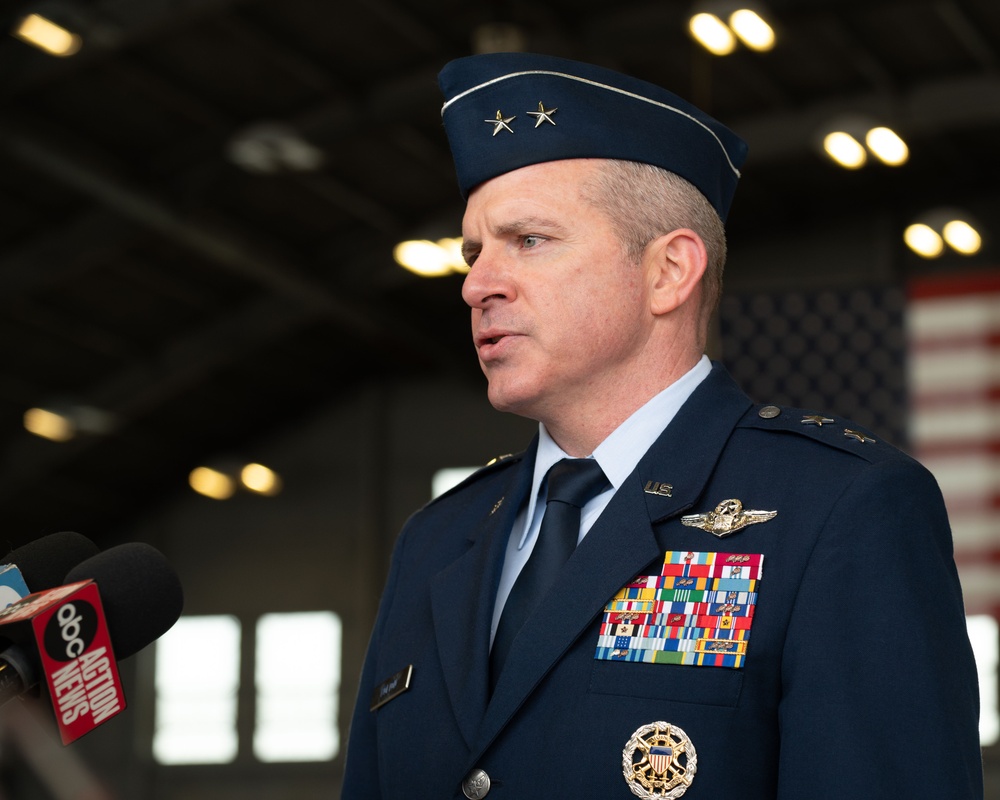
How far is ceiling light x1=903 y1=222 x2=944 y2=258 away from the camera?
14961 mm

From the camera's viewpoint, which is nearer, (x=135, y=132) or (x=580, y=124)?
(x=580, y=124)

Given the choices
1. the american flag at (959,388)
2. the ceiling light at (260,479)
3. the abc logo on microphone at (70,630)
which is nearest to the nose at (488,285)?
the abc logo on microphone at (70,630)

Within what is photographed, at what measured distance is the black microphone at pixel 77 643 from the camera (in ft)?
4.25

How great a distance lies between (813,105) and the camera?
12.6 meters

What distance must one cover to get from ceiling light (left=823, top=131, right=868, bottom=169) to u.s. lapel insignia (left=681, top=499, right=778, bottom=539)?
10624mm

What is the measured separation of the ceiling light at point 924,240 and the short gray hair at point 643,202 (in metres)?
13.5

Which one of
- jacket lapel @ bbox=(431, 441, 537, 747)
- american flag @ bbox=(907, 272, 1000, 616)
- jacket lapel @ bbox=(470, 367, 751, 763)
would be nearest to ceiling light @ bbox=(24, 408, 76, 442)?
american flag @ bbox=(907, 272, 1000, 616)

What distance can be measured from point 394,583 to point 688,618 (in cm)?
67

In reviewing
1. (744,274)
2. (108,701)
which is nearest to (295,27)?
(744,274)

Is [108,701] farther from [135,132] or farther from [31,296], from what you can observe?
[31,296]

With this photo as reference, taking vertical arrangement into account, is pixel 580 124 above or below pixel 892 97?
below

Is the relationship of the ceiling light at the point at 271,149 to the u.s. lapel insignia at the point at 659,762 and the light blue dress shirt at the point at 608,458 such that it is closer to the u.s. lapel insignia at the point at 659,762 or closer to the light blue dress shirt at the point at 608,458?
the light blue dress shirt at the point at 608,458

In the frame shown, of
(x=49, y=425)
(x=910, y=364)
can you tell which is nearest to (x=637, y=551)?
(x=910, y=364)

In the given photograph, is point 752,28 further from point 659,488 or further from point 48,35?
point 659,488
